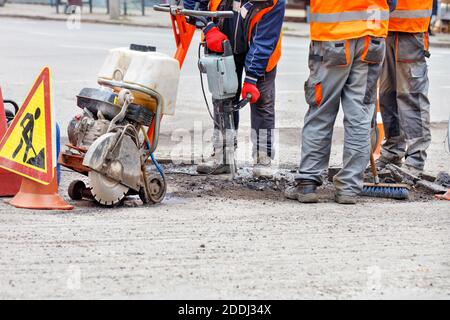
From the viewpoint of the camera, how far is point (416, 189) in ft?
24.8

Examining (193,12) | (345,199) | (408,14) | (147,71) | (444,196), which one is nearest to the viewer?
(147,71)

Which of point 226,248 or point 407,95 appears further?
point 407,95

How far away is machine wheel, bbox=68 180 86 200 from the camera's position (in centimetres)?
663

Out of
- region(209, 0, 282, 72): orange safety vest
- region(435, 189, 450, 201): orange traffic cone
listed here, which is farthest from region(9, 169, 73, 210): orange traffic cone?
region(435, 189, 450, 201): orange traffic cone

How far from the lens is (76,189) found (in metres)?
6.65

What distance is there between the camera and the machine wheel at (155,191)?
21.5ft

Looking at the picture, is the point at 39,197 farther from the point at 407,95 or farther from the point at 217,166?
the point at 407,95

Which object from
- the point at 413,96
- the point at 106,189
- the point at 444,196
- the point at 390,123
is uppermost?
the point at 413,96

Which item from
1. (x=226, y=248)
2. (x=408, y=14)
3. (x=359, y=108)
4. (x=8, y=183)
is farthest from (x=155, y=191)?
(x=408, y=14)

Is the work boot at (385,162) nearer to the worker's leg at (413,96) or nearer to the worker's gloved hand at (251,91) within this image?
the worker's leg at (413,96)

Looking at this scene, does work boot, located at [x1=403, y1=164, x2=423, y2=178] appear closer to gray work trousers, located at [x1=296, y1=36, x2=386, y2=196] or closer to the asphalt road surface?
the asphalt road surface

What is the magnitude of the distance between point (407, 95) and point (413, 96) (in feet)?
0.17
